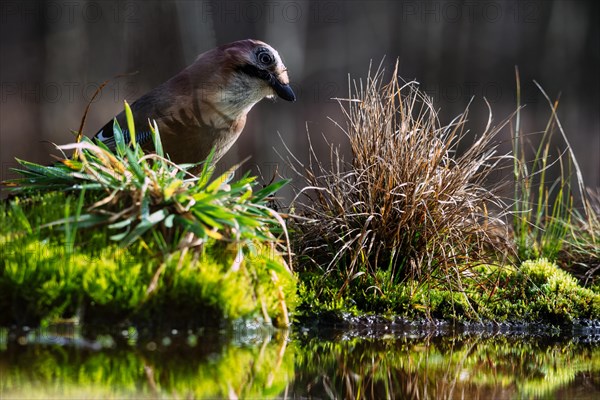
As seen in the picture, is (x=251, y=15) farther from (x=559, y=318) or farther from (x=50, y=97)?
(x=559, y=318)

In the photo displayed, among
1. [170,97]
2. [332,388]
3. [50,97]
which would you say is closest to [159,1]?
[50,97]

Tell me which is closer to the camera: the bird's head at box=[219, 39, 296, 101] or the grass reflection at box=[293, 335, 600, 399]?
the grass reflection at box=[293, 335, 600, 399]

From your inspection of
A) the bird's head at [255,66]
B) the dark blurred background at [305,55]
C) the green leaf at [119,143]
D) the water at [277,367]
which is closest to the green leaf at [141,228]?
the water at [277,367]

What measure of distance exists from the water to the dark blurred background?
265 inches

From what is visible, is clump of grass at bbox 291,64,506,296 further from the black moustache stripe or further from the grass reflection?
the black moustache stripe

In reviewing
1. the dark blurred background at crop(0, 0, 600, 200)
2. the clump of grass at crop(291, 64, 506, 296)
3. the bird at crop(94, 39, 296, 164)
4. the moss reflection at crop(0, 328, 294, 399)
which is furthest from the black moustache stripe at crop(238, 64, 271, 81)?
the dark blurred background at crop(0, 0, 600, 200)

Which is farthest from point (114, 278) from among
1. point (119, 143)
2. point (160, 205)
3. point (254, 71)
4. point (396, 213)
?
point (254, 71)

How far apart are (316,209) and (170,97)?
125 centimetres

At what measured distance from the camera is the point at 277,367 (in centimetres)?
256

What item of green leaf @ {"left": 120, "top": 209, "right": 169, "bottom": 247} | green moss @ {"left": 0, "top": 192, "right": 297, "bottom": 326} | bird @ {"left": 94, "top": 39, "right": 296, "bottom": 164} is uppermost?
bird @ {"left": 94, "top": 39, "right": 296, "bottom": 164}

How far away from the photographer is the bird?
441cm

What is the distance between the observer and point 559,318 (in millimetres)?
3777

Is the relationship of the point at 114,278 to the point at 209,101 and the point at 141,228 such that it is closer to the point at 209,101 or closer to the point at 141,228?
the point at 141,228

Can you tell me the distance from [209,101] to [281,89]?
502 mm
